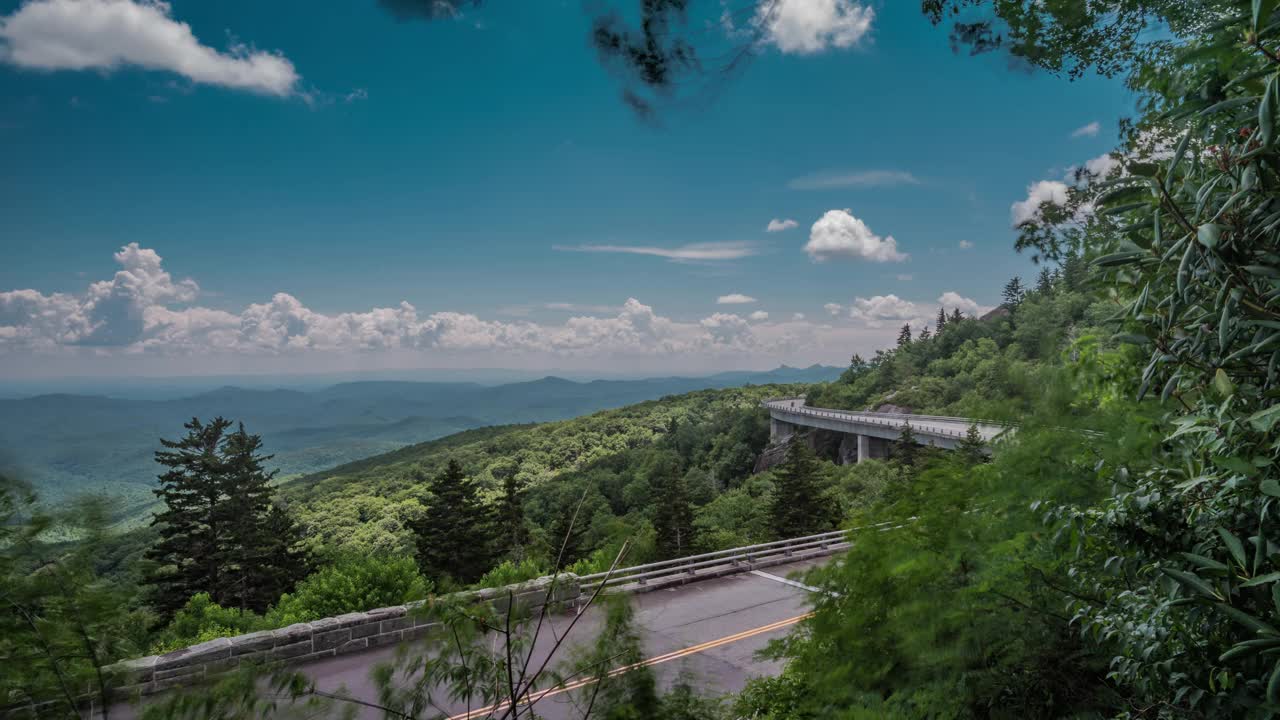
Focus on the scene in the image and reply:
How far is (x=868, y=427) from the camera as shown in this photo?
50406 millimetres

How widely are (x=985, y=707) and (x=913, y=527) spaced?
138 cm

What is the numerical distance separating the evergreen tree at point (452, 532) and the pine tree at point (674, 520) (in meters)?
8.35

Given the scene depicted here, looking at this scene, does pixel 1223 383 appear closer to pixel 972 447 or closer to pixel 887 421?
pixel 972 447

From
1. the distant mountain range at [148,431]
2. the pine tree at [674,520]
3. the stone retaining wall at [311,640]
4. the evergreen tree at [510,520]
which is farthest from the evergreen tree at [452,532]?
the stone retaining wall at [311,640]

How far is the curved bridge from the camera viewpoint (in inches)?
1558

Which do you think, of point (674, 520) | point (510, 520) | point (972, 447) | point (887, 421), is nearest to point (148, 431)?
point (972, 447)

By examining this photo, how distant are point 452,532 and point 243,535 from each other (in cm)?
882

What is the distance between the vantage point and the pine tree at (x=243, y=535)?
25.1 meters

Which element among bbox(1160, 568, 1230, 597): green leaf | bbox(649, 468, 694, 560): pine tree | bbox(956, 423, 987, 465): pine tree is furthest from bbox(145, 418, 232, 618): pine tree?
bbox(1160, 568, 1230, 597): green leaf

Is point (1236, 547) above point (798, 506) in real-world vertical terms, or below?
above

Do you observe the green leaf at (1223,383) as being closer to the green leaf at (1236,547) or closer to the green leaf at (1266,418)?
the green leaf at (1266,418)

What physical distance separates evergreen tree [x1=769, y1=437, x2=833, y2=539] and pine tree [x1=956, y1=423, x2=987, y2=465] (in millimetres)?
19810

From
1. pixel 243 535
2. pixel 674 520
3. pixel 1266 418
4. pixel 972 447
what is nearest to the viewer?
pixel 1266 418

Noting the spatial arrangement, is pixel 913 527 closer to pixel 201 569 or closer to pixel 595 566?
pixel 595 566
